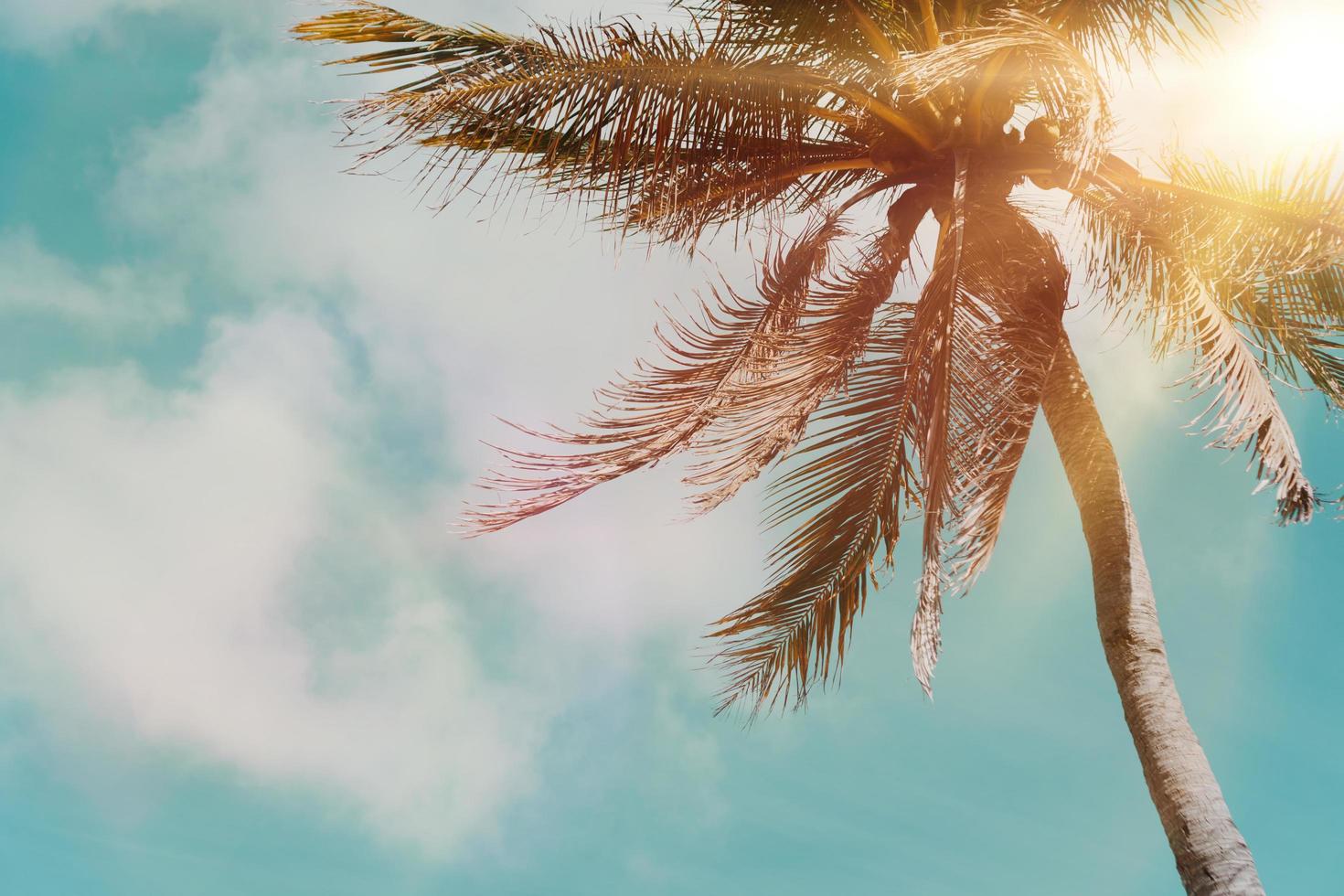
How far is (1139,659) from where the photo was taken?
579 centimetres

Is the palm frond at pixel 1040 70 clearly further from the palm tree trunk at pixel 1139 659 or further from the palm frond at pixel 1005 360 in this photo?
the palm tree trunk at pixel 1139 659

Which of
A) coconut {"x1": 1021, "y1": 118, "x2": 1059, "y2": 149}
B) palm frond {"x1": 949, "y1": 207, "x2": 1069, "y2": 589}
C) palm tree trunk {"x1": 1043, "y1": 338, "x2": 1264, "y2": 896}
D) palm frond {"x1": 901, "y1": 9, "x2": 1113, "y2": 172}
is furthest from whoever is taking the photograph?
coconut {"x1": 1021, "y1": 118, "x2": 1059, "y2": 149}

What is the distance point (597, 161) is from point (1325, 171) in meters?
4.28

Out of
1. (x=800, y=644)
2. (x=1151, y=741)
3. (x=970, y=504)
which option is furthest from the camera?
A: (x=800, y=644)

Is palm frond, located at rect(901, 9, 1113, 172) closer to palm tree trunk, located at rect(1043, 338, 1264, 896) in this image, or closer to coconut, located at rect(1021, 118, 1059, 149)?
coconut, located at rect(1021, 118, 1059, 149)

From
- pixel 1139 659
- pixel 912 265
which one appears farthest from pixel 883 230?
pixel 1139 659

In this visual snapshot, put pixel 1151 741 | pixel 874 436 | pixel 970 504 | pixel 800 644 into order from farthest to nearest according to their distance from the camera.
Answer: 1. pixel 800 644
2. pixel 874 436
3. pixel 970 504
4. pixel 1151 741

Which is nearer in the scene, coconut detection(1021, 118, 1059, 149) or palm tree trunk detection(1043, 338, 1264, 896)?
palm tree trunk detection(1043, 338, 1264, 896)

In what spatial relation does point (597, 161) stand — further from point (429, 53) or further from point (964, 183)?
point (964, 183)

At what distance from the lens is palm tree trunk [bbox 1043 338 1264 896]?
5.15 m

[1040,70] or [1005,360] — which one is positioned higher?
[1040,70]

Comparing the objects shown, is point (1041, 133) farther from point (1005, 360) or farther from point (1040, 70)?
point (1005, 360)

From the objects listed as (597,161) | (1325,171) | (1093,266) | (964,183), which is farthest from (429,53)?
(1325,171)

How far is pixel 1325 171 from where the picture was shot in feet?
19.4
